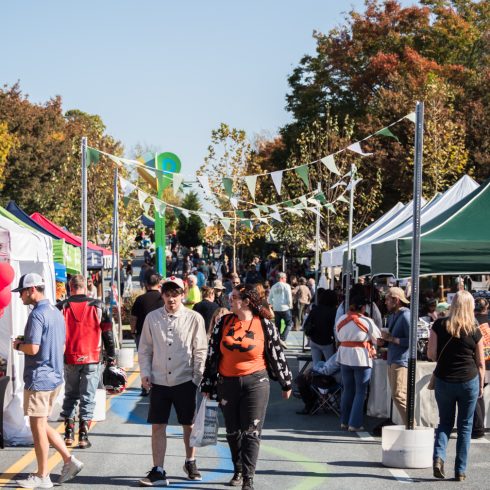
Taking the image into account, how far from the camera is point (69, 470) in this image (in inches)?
348

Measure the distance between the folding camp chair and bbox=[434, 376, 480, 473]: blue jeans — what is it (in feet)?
13.8

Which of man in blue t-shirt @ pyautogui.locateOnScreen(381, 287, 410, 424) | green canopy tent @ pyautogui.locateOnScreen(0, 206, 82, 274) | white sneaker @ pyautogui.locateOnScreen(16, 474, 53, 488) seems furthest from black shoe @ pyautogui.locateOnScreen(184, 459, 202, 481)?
green canopy tent @ pyautogui.locateOnScreen(0, 206, 82, 274)

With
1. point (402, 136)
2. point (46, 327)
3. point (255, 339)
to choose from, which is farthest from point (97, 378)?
point (402, 136)

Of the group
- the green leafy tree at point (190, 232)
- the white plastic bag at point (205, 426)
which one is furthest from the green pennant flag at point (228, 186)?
the green leafy tree at point (190, 232)

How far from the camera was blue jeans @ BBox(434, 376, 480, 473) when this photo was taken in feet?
30.2

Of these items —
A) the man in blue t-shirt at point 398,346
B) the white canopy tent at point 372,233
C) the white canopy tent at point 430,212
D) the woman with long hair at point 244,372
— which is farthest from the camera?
the white canopy tent at point 372,233

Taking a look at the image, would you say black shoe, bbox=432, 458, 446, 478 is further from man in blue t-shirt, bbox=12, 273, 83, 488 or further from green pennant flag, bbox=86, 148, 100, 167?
green pennant flag, bbox=86, 148, 100, 167

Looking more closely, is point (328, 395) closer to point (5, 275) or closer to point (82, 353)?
point (82, 353)

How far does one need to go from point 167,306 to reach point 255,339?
2.77 ft

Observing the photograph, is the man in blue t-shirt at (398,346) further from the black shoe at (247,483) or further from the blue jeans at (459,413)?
the black shoe at (247,483)

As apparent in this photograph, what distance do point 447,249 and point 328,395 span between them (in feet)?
8.19

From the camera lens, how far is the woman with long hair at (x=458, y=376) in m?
9.23

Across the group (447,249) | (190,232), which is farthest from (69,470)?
(190,232)

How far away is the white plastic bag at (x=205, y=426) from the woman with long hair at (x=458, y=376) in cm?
205
